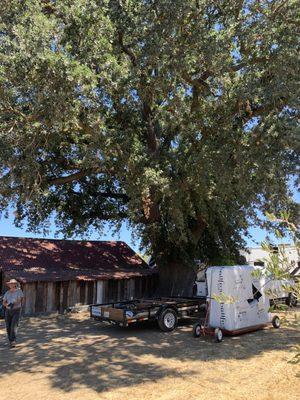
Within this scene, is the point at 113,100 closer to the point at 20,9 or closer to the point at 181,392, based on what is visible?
the point at 20,9

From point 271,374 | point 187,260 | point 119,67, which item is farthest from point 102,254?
point 271,374

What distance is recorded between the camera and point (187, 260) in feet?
74.5

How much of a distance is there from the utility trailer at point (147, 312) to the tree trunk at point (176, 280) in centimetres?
611

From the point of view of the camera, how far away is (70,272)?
2239 centimetres

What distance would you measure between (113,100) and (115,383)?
36.6ft

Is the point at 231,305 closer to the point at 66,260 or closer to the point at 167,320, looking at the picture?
the point at 167,320

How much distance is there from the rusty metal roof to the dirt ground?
580 cm

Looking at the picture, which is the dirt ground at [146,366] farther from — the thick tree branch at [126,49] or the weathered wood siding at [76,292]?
the thick tree branch at [126,49]

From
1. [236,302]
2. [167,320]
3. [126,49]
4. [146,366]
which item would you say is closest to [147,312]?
[167,320]

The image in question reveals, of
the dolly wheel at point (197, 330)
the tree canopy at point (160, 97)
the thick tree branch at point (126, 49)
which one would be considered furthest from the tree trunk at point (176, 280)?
the thick tree branch at point (126, 49)

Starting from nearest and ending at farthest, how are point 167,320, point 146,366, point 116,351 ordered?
point 146,366 → point 116,351 → point 167,320

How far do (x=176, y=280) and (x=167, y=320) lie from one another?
7.83m

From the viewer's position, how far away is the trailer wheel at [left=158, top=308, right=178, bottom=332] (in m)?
15.2

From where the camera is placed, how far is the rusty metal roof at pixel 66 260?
21.1 metres
